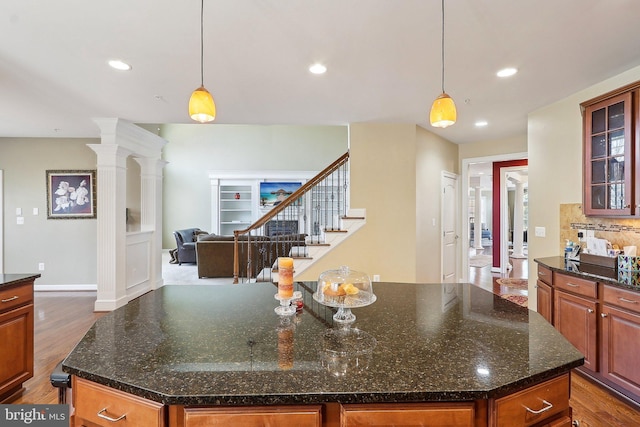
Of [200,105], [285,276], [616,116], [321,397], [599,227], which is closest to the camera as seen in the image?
[321,397]

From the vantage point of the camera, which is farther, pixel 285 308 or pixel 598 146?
pixel 598 146

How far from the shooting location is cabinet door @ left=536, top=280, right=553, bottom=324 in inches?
112

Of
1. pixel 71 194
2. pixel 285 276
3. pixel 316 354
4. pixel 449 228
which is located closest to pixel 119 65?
pixel 285 276

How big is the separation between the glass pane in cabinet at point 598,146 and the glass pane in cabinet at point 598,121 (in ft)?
0.18

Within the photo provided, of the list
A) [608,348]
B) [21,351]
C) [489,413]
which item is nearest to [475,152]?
[608,348]

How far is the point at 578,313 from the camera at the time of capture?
253 cm

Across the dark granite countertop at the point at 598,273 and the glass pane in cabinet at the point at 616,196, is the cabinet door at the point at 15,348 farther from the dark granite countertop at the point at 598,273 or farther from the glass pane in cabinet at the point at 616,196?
the glass pane in cabinet at the point at 616,196

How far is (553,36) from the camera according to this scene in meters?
2.26

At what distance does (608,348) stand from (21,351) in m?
4.39

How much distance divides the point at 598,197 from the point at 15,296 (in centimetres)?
482

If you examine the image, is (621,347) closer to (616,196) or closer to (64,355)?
(616,196)

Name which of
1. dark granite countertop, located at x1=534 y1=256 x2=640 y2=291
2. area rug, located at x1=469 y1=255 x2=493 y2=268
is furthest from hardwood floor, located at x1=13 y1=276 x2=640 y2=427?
area rug, located at x1=469 y1=255 x2=493 y2=268

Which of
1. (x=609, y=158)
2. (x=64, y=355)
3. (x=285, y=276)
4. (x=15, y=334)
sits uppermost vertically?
(x=609, y=158)

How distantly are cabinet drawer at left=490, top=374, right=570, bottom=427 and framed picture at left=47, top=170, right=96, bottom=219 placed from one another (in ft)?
20.6
